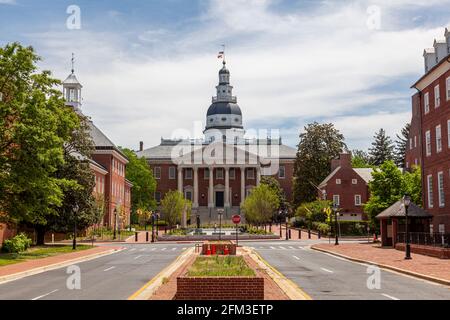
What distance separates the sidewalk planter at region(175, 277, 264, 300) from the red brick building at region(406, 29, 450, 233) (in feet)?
94.9

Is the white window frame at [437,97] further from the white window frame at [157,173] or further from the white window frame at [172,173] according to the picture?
the white window frame at [157,173]

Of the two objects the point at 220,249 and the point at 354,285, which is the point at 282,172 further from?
the point at 354,285

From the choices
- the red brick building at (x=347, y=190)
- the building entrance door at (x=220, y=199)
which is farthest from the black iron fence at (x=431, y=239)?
the building entrance door at (x=220, y=199)

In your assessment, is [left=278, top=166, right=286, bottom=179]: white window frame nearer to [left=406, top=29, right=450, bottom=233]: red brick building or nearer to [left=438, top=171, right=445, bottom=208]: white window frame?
[left=406, top=29, right=450, bottom=233]: red brick building

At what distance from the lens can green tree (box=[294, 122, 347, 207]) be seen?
10045 centimetres

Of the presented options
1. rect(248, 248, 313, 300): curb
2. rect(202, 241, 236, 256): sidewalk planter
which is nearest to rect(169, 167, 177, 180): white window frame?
rect(202, 241, 236, 256): sidewalk planter

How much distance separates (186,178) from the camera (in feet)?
391

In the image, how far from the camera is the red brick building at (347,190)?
89.9 m

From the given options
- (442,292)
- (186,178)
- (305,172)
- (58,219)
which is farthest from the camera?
(186,178)

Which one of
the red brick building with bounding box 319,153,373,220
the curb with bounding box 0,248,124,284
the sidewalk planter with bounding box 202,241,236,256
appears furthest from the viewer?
the red brick building with bounding box 319,153,373,220

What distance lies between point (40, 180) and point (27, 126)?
3315 millimetres
